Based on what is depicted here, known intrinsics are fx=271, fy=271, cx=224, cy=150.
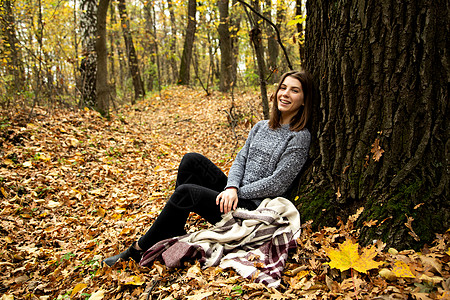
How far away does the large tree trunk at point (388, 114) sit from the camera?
1699mm

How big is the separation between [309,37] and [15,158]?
4.45m

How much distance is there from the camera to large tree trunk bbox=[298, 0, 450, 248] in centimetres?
170

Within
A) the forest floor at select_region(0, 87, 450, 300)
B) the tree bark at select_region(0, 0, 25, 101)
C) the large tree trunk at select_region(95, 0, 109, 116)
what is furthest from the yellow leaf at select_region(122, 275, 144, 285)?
the large tree trunk at select_region(95, 0, 109, 116)

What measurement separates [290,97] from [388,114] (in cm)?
83

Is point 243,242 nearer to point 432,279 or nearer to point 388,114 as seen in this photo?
point 432,279

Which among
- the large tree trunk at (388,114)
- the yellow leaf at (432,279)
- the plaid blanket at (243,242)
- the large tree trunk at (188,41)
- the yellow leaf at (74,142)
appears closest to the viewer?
the yellow leaf at (432,279)

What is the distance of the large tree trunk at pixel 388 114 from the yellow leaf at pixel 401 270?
0.22 m

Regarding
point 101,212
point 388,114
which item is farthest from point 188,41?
point 388,114

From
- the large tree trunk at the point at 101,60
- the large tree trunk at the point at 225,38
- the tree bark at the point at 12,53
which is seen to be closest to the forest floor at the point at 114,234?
the large tree trunk at the point at 101,60

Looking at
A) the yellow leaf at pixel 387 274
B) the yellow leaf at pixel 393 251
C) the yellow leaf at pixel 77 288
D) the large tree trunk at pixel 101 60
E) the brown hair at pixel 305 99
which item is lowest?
the yellow leaf at pixel 77 288

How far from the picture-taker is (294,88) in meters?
2.42

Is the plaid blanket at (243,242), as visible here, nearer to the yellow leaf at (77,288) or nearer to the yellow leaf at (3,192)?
the yellow leaf at (77,288)

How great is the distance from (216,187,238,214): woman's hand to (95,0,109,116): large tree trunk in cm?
577

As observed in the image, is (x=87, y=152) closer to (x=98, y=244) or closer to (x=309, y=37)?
(x=98, y=244)
